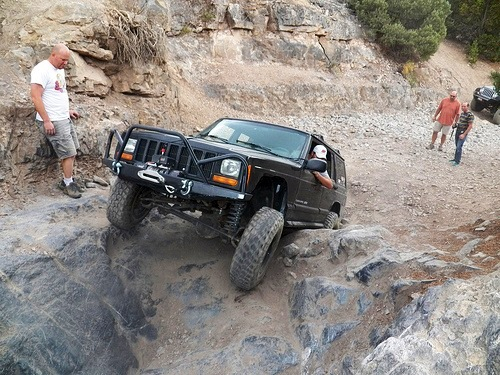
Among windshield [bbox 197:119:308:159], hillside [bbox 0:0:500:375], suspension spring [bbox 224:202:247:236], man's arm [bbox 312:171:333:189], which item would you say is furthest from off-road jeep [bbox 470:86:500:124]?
suspension spring [bbox 224:202:247:236]

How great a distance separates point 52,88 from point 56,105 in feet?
0.71

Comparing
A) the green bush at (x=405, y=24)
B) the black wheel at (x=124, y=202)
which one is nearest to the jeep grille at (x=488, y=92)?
the green bush at (x=405, y=24)

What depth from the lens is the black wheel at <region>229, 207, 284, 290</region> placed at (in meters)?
4.40

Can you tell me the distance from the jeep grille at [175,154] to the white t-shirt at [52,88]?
173cm

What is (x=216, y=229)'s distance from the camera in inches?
187

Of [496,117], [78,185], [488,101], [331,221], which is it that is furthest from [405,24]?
[78,185]

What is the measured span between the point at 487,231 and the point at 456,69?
20.8 metres

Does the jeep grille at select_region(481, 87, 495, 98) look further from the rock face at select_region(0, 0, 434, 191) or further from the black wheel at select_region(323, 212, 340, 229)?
the black wheel at select_region(323, 212, 340, 229)

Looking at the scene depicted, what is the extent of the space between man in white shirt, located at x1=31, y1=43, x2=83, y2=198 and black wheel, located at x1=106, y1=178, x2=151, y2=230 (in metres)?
1.21

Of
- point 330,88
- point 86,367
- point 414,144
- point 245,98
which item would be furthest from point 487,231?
point 330,88

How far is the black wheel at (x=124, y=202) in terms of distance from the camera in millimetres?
5188

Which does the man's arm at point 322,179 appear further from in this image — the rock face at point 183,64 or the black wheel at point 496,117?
the black wheel at point 496,117

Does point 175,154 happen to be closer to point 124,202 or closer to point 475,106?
point 124,202

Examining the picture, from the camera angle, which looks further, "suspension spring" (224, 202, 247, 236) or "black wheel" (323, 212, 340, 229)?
"black wheel" (323, 212, 340, 229)
